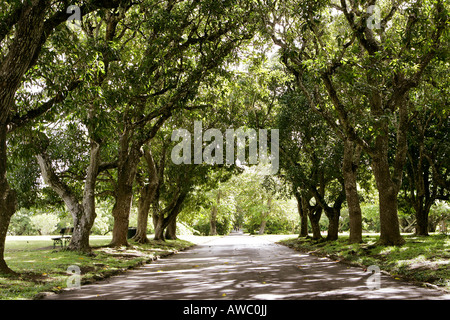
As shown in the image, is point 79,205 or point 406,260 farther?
point 79,205

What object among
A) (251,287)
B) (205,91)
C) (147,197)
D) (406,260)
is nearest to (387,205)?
(406,260)

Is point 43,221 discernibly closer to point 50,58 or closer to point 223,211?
point 223,211

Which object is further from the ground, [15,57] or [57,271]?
[15,57]

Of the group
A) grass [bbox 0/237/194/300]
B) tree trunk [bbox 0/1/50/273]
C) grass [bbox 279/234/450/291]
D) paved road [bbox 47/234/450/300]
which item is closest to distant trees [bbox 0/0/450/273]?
tree trunk [bbox 0/1/50/273]

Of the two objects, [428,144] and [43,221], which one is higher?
[428,144]

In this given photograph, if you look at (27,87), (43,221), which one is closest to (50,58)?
(27,87)

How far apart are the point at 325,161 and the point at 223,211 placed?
31.2 m

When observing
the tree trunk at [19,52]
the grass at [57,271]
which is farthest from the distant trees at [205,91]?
the grass at [57,271]

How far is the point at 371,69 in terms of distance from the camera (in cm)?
1079

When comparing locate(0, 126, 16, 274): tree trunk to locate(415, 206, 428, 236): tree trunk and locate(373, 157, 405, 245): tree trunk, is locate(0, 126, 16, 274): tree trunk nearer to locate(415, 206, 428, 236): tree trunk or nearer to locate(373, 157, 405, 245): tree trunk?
locate(373, 157, 405, 245): tree trunk

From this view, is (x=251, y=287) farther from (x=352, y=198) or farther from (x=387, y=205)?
(x=352, y=198)

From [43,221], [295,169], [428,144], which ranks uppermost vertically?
[428,144]

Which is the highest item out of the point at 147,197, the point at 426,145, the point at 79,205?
the point at 426,145

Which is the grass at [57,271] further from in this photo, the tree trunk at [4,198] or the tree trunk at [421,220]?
the tree trunk at [421,220]
